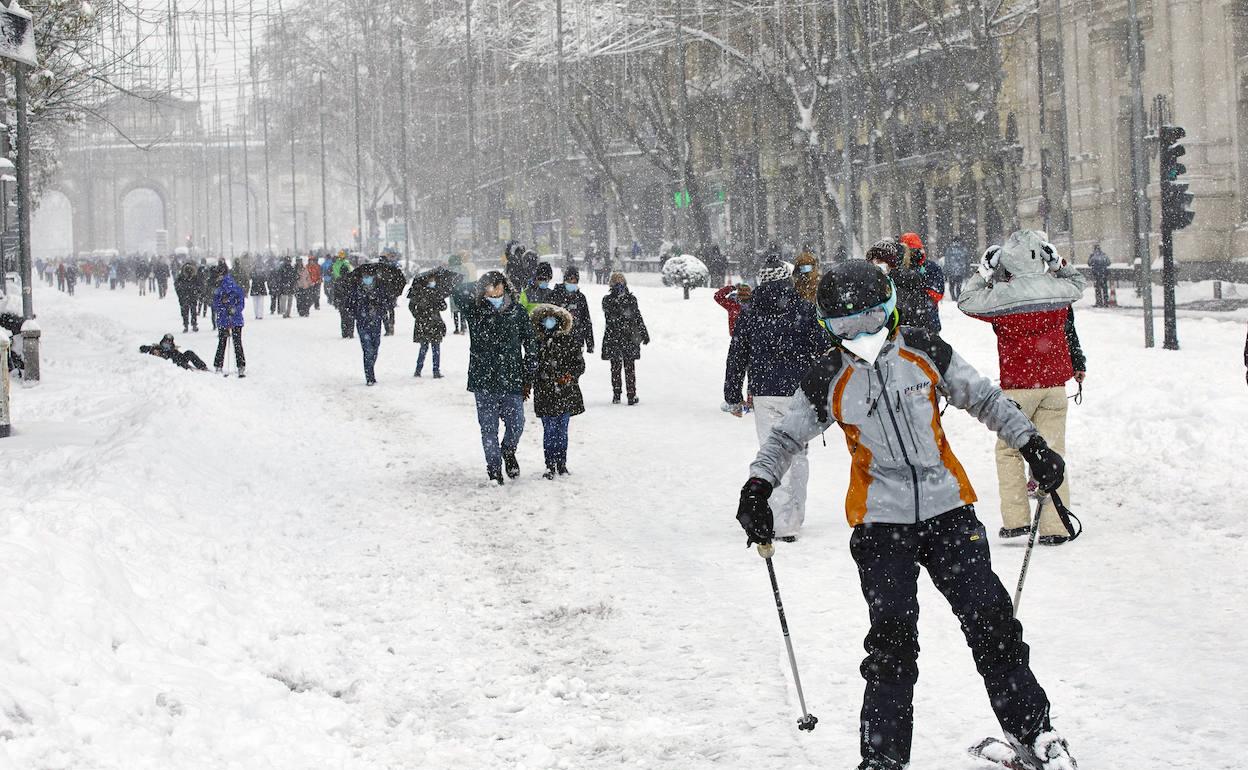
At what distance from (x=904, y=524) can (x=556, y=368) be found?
7405 millimetres

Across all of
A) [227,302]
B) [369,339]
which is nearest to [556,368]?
[369,339]

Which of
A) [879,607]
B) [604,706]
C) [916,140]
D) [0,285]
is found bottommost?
[604,706]

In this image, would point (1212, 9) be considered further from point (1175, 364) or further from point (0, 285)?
point (0, 285)

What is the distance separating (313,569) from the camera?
850 centimetres

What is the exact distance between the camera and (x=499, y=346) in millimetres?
11500

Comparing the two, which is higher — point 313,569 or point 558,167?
point 558,167

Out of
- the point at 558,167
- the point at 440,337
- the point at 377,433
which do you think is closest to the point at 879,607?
the point at 377,433

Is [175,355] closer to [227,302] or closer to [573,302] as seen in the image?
[227,302]

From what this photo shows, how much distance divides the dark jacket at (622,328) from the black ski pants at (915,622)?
11893 mm

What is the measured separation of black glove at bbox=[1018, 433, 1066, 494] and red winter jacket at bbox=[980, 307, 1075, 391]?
3821 mm

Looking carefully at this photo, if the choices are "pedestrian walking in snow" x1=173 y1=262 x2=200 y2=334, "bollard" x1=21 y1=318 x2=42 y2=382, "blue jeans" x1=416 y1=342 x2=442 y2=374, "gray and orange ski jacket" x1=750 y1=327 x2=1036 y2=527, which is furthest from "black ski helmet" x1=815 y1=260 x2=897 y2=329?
"pedestrian walking in snow" x1=173 y1=262 x2=200 y2=334

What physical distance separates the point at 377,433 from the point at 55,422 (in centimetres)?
367

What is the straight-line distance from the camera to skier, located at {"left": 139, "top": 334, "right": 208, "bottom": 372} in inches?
838

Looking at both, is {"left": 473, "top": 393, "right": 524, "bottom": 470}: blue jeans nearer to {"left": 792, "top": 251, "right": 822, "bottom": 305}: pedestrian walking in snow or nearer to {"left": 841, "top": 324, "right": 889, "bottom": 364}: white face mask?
{"left": 792, "top": 251, "right": 822, "bottom": 305}: pedestrian walking in snow
